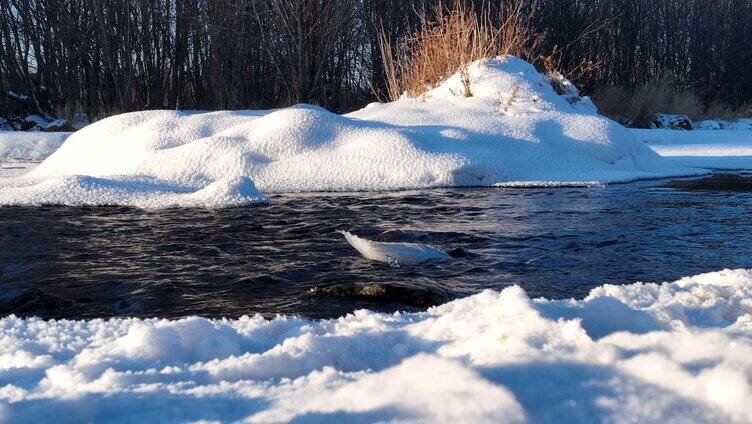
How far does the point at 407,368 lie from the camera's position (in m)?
1.31

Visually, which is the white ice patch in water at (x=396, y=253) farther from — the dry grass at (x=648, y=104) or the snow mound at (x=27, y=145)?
the dry grass at (x=648, y=104)

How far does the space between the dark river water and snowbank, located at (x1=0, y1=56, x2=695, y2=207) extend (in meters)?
0.46

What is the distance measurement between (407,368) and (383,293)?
1114mm

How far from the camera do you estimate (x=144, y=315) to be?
2.28 meters

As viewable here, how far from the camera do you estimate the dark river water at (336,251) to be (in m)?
2.46

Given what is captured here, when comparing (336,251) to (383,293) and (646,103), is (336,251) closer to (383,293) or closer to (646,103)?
(383,293)

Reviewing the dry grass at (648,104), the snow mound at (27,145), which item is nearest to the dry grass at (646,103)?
the dry grass at (648,104)

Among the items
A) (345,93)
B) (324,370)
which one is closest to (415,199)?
(324,370)

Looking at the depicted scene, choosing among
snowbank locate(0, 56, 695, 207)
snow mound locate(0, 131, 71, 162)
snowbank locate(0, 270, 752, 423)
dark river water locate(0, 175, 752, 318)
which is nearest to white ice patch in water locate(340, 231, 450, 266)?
dark river water locate(0, 175, 752, 318)

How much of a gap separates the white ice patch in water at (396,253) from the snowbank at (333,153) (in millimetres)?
1964

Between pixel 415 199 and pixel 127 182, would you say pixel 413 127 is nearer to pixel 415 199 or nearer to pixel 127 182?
pixel 415 199

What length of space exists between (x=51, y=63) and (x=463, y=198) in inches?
484

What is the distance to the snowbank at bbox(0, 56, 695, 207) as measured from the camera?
5.07 meters

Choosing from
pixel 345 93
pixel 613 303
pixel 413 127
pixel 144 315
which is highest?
pixel 345 93
